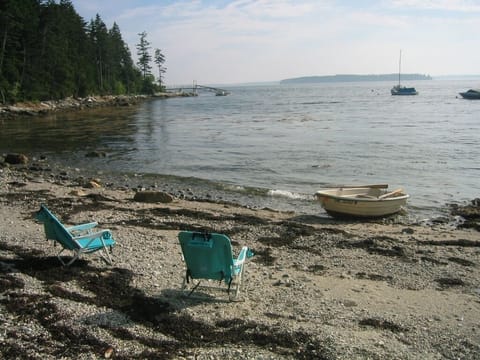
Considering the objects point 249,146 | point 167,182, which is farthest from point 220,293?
point 249,146

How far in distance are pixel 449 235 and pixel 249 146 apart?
76.2 ft

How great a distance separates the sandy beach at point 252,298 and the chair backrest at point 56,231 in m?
0.49

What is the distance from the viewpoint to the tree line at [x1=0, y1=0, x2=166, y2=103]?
63103 mm

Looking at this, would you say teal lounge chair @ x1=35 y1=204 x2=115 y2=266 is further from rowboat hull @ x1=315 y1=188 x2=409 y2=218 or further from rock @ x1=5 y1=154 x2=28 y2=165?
rock @ x1=5 y1=154 x2=28 y2=165

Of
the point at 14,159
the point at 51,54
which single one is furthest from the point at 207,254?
the point at 51,54

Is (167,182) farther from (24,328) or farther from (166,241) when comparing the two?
(24,328)

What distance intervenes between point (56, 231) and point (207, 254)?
3096mm

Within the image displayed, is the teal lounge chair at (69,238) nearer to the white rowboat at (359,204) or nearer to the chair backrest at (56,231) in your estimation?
the chair backrest at (56,231)

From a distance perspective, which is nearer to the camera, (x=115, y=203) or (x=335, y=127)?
(x=115, y=203)

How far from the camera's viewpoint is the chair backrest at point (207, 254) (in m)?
7.34

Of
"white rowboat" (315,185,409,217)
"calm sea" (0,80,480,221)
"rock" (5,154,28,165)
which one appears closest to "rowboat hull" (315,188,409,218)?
"white rowboat" (315,185,409,217)

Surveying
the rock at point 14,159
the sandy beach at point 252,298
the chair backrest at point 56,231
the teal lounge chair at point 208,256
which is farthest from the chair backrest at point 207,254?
the rock at point 14,159

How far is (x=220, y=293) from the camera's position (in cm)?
806

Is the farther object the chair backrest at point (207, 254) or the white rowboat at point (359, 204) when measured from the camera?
the white rowboat at point (359, 204)
